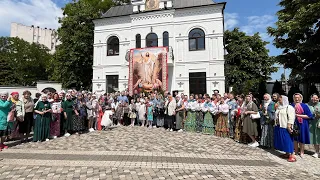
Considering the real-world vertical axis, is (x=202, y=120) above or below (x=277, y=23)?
below

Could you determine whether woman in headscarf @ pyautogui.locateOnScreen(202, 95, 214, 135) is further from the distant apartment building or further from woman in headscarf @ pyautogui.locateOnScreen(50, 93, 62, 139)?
the distant apartment building

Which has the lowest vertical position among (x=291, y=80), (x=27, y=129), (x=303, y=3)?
(x=27, y=129)

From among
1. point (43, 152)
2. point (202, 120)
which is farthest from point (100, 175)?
point (202, 120)

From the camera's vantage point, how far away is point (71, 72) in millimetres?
23469

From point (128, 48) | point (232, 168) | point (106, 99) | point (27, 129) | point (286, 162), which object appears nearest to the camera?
point (232, 168)

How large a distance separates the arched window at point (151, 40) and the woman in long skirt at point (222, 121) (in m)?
12.4

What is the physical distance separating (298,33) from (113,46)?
16088 mm

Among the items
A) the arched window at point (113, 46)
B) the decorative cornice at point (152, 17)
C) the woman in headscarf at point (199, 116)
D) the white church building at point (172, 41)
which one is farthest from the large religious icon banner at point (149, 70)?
the woman in headscarf at point (199, 116)

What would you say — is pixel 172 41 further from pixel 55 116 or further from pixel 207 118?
pixel 55 116

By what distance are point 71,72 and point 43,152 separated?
1853cm

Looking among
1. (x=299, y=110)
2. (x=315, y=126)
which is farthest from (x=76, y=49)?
(x=315, y=126)

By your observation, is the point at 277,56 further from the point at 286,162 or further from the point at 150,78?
the point at 286,162

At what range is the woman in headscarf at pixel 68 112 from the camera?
29.9ft

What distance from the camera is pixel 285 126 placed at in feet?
19.9
